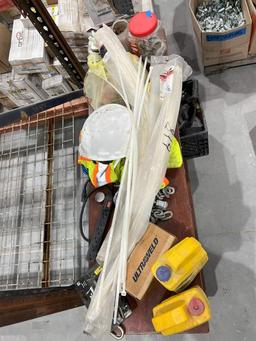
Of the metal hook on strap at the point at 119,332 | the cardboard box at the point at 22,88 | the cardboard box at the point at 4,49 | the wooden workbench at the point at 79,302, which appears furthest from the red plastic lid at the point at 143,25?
the metal hook on strap at the point at 119,332

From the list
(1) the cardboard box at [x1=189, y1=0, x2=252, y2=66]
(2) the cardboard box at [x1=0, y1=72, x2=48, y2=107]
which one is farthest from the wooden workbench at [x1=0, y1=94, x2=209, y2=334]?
(1) the cardboard box at [x1=189, y1=0, x2=252, y2=66]

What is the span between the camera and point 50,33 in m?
1.46

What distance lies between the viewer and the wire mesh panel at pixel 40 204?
1499 mm

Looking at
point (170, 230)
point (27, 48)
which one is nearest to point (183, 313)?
point (170, 230)

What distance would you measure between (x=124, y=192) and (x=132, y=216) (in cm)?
9

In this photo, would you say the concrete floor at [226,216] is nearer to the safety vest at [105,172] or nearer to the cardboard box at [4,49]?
the safety vest at [105,172]

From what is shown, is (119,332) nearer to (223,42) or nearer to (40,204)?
(40,204)

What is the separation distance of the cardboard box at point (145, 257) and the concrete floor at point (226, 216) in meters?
0.69

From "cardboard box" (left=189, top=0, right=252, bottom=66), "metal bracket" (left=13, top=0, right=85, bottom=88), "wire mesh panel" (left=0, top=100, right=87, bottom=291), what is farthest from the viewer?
"cardboard box" (left=189, top=0, right=252, bottom=66)

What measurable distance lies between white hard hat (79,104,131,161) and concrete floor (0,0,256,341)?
733 mm

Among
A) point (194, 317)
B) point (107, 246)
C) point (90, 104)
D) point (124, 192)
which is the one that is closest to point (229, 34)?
point (90, 104)

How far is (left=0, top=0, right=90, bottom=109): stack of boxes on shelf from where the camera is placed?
178 centimetres

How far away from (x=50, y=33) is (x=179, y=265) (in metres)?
1.08

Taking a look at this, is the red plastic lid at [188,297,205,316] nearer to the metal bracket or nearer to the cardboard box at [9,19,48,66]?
the metal bracket
